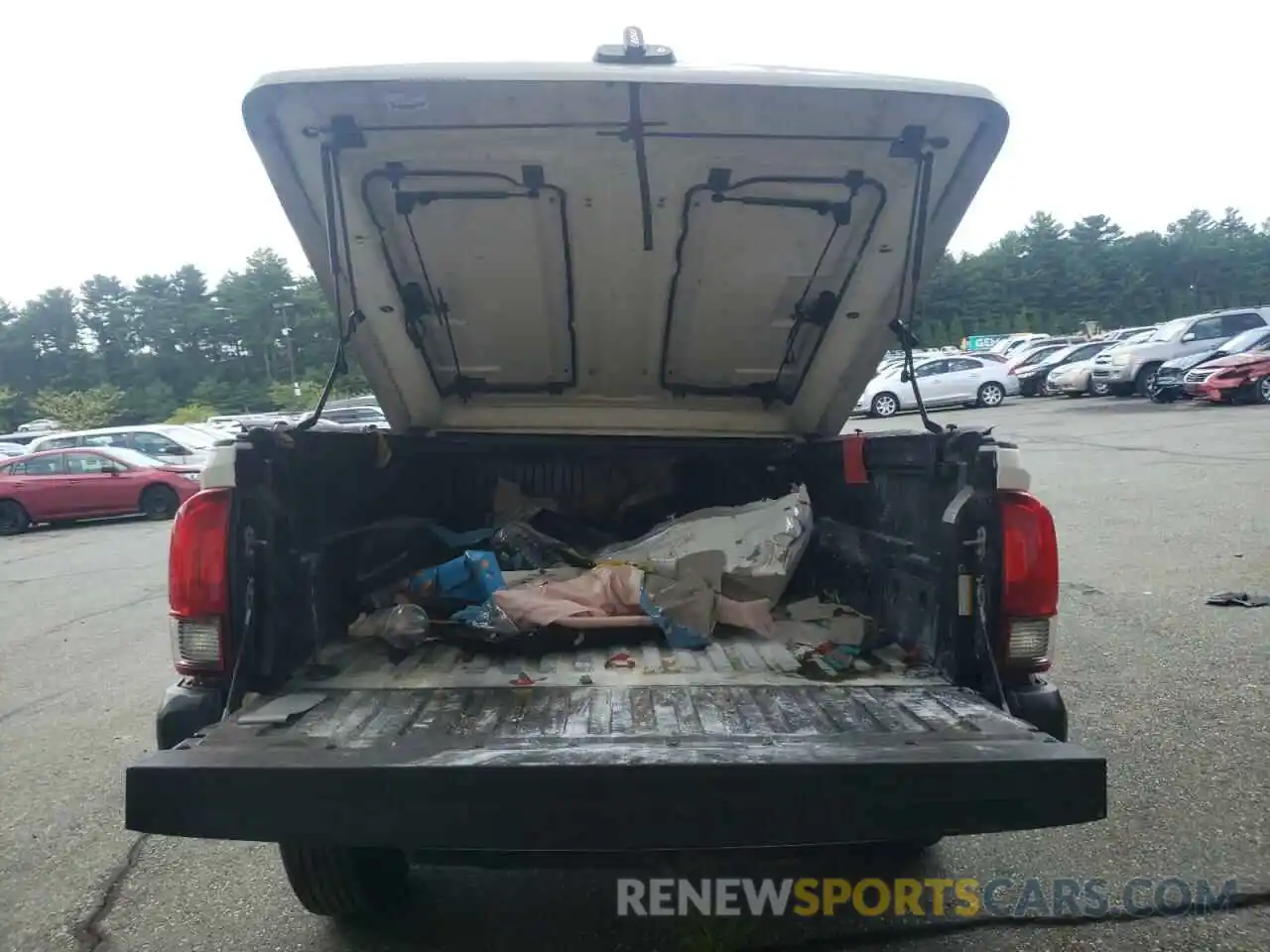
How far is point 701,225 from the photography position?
3312 millimetres

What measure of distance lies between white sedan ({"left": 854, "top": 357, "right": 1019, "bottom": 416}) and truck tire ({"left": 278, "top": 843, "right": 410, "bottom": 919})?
21.8 metres

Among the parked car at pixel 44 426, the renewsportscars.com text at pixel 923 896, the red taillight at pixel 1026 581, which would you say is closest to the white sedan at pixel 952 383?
the renewsportscars.com text at pixel 923 896

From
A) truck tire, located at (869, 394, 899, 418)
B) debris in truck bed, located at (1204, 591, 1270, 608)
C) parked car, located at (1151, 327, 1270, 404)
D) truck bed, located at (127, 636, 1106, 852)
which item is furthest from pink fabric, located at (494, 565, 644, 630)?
truck tire, located at (869, 394, 899, 418)

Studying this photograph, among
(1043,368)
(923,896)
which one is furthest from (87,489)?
(1043,368)

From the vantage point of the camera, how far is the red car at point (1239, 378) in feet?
62.0

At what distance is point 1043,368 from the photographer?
26891mm

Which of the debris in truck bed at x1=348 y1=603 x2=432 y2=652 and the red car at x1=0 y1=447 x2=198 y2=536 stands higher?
the debris in truck bed at x1=348 y1=603 x2=432 y2=652

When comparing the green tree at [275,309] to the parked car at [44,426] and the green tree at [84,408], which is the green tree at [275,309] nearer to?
the green tree at [84,408]

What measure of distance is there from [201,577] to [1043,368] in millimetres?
27618

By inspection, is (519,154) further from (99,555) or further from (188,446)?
(188,446)

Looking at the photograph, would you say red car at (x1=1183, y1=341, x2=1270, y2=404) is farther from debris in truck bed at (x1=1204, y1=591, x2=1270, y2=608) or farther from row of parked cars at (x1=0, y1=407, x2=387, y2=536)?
row of parked cars at (x1=0, y1=407, x2=387, y2=536)

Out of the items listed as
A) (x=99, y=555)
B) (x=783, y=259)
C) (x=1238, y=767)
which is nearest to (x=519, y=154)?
(x=783, y=259)

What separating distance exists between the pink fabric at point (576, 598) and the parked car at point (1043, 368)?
25.5 meters

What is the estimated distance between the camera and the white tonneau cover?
2.69 metres
